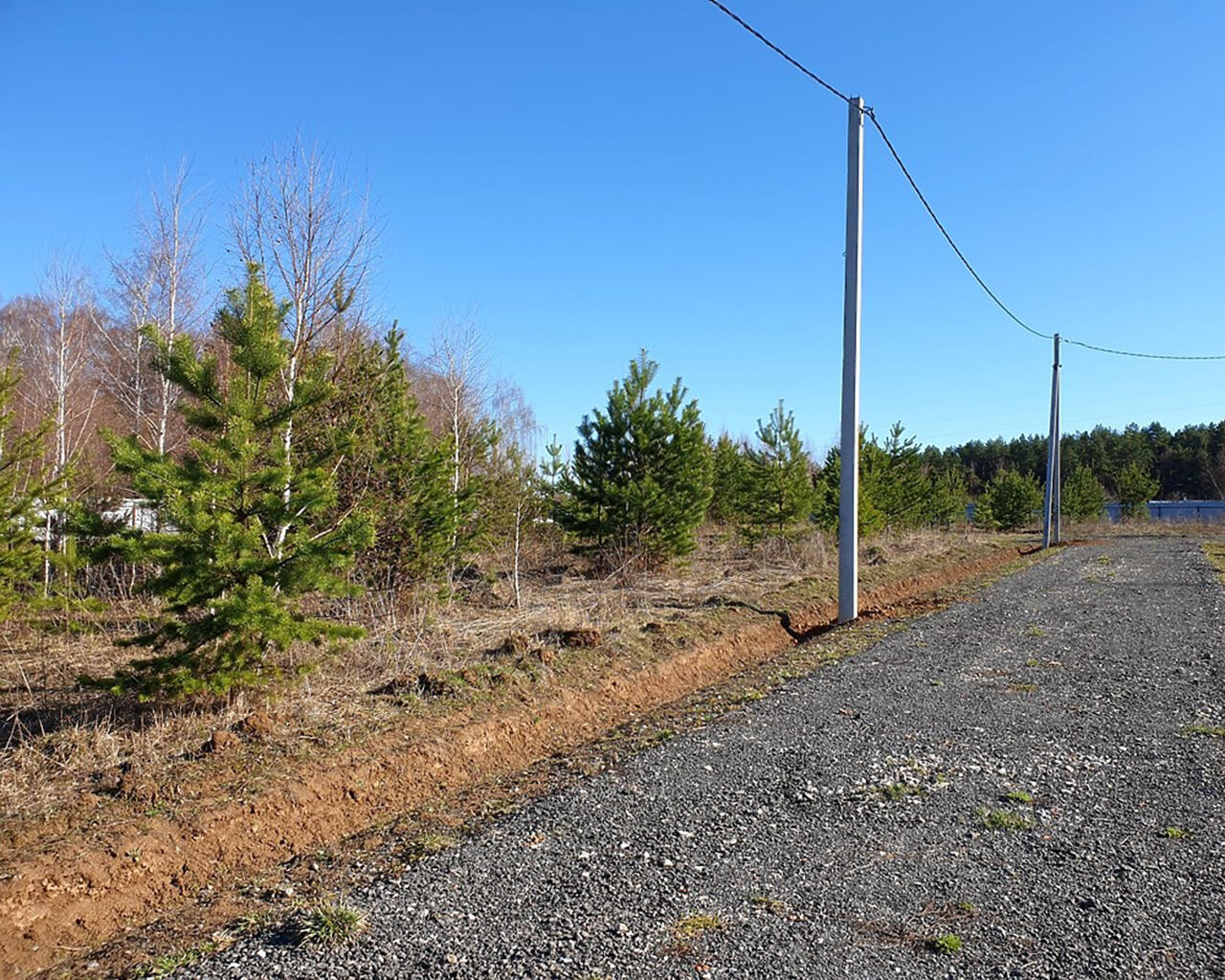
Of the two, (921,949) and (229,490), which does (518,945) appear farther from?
(229,490)

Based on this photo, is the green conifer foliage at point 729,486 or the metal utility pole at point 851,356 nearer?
the metal utility pole at point 851,356

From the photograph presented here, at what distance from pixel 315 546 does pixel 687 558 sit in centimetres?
1399

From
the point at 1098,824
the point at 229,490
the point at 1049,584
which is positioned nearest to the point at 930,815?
the point at 1098,824

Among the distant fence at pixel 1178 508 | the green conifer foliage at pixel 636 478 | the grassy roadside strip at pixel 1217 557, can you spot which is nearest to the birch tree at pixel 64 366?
the green conifer foliage at pixel 636 478

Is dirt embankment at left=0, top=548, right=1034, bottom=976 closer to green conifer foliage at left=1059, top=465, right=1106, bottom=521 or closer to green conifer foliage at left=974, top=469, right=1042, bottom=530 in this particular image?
green conifer foliage at left=974, top=469, right=1042, bottom=530

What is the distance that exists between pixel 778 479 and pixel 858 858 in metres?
19.4

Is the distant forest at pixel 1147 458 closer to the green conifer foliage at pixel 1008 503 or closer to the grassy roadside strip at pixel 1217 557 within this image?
the green conifer foliage at pixel 1008 503

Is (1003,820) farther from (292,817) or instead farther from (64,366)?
(64,366)

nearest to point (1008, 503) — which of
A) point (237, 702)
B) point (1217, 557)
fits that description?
point (1217, 557)

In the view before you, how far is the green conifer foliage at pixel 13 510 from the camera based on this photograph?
8.36m

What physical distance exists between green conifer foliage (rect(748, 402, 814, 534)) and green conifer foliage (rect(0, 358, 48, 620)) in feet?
58.0

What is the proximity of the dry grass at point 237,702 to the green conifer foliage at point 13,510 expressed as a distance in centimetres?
82

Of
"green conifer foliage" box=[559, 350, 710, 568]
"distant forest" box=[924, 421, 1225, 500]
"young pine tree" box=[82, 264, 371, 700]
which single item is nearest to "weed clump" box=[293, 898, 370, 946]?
"young pine tree" box=[82, 264, 371, 700]

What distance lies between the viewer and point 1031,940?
3217mm
